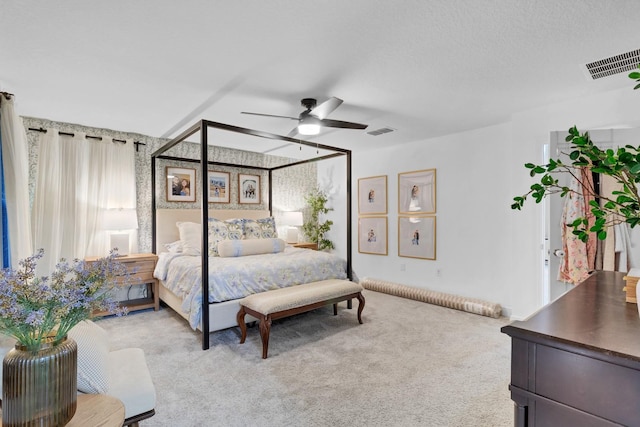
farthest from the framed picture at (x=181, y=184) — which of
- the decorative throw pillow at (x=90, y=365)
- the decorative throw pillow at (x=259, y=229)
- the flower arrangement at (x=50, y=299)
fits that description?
the flower arrangement at (x=50, y=299)

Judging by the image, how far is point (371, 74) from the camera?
263cm

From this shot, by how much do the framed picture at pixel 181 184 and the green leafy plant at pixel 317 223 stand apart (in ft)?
7.34

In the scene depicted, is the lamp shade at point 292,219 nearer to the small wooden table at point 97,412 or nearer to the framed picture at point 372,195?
the framed picture at point 372,195

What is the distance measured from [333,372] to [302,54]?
8.13 ft

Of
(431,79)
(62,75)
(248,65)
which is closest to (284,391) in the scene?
(248,65)

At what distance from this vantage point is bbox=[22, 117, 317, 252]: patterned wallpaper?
389 centimetres

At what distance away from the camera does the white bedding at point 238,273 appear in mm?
3143

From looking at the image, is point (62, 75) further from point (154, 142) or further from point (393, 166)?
point (393, 166)

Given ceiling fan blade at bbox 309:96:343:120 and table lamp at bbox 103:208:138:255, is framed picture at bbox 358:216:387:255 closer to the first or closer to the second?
ceiling fan blade at bbox 309:96:343:120

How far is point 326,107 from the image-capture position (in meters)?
2.81

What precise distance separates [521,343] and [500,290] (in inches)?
137

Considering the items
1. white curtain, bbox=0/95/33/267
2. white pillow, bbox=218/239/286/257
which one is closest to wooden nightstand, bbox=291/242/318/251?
white pillow, bbox=218/239/286/257

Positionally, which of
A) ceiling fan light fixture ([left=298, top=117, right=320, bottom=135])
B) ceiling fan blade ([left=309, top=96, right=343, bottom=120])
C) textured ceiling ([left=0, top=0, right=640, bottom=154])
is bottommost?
ceiling fan light fixture ([left=298, top=117, right=320, bottom=135])

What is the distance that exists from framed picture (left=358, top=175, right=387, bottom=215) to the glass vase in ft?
15.9
